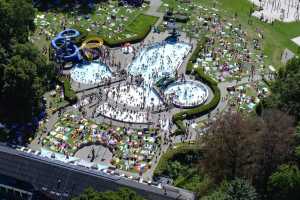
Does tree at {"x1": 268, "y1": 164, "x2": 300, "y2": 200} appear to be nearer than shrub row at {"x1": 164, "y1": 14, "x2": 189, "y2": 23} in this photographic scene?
Yes

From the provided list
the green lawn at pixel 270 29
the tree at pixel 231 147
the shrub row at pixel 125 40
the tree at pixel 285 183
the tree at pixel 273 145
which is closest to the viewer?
the tree at pixel 285 183

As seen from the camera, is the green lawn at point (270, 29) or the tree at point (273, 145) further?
the green lawn at point (270, 29)

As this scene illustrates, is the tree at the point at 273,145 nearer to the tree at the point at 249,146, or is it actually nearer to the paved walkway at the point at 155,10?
the tree at the point at 249,146

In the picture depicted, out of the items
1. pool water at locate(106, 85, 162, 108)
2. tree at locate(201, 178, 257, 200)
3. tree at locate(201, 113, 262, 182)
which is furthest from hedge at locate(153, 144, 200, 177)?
tree at locate(201, 178, 257, 200)

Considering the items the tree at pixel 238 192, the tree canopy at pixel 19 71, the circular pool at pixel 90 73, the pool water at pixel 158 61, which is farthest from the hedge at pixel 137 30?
the tree at pixel 238 192

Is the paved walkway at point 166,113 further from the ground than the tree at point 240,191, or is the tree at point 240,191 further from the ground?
the tree at point 240,191

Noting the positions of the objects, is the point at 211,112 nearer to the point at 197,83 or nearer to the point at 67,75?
the point at 197,83

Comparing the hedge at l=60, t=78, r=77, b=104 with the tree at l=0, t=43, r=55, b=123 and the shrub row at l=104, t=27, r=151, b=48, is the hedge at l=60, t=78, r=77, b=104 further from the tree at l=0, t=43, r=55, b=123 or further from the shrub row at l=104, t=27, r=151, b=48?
the shrub row at l=104, t=27, r=151, b=48
